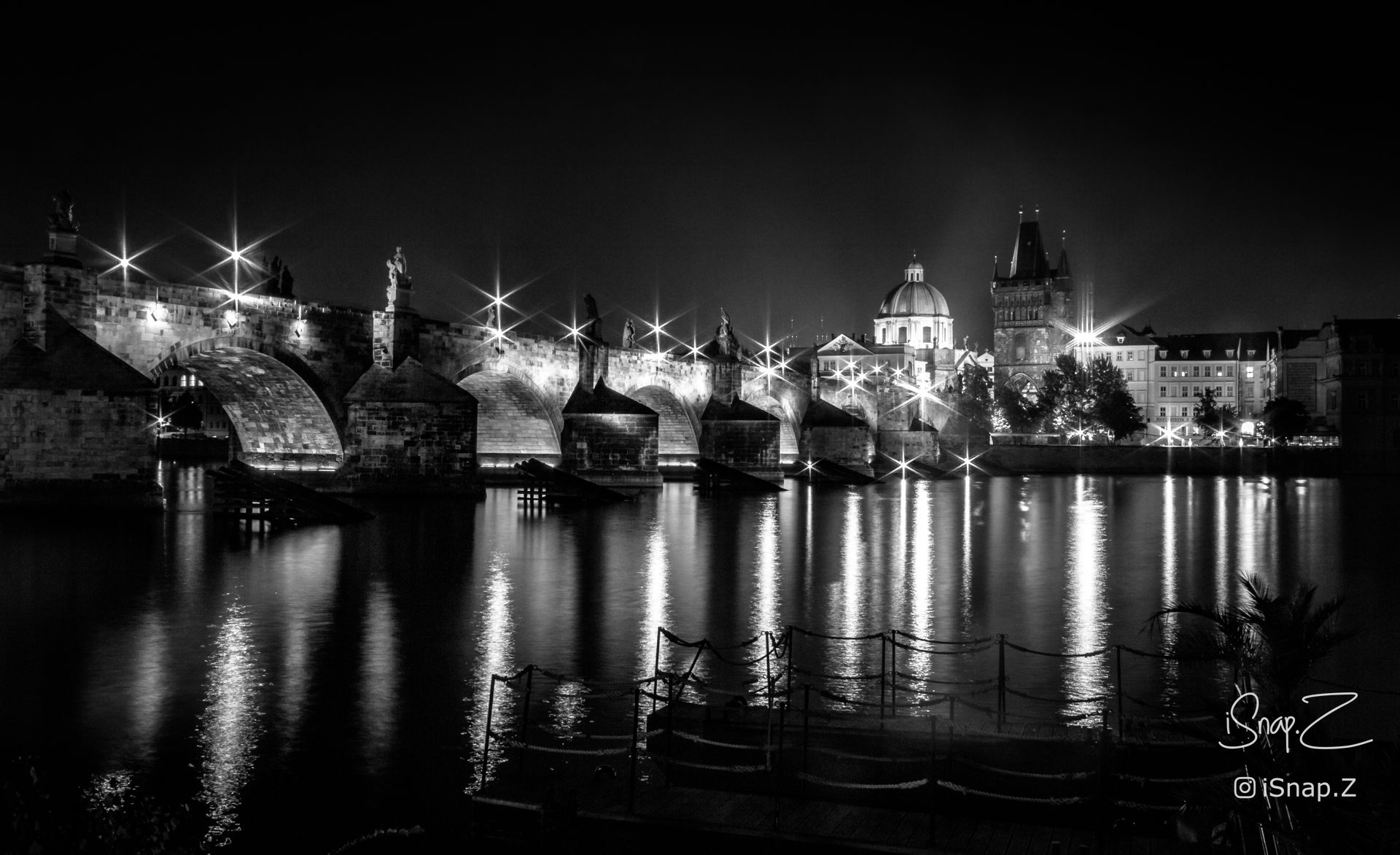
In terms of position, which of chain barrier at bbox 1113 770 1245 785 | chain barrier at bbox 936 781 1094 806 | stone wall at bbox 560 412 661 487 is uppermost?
stone wall at bbox 560 412 661 487

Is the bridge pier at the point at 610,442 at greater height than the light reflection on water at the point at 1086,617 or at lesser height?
greater

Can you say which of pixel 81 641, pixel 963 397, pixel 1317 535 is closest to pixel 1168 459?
pixel 963 397

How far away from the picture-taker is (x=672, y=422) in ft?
201

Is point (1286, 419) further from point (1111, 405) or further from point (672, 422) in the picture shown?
point (672, 422)

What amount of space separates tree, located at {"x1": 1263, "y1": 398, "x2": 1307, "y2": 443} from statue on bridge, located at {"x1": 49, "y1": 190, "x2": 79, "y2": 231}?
80953 mm

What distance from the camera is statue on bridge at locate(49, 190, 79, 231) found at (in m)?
26.6

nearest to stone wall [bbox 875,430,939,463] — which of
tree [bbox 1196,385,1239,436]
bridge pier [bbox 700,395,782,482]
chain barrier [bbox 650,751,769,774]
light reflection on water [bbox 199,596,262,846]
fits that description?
bridge pier [bbox 700,395,782,482]

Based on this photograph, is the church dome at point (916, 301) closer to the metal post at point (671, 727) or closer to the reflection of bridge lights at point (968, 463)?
the reflection of bridge lights at point (968, 463)

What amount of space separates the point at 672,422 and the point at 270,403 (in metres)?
27.9

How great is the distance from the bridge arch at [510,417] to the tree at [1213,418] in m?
71.3

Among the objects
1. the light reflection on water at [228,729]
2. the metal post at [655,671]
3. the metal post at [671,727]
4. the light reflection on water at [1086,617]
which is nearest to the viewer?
the light reflection on water at [228,729]

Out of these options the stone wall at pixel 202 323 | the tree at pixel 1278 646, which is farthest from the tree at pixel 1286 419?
the tree at pixel 1278 646

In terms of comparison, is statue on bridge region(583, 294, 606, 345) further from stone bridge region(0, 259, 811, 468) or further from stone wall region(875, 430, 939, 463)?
stone wall region(875, 430, 939, 463)

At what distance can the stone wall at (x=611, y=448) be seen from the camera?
44031 mm
